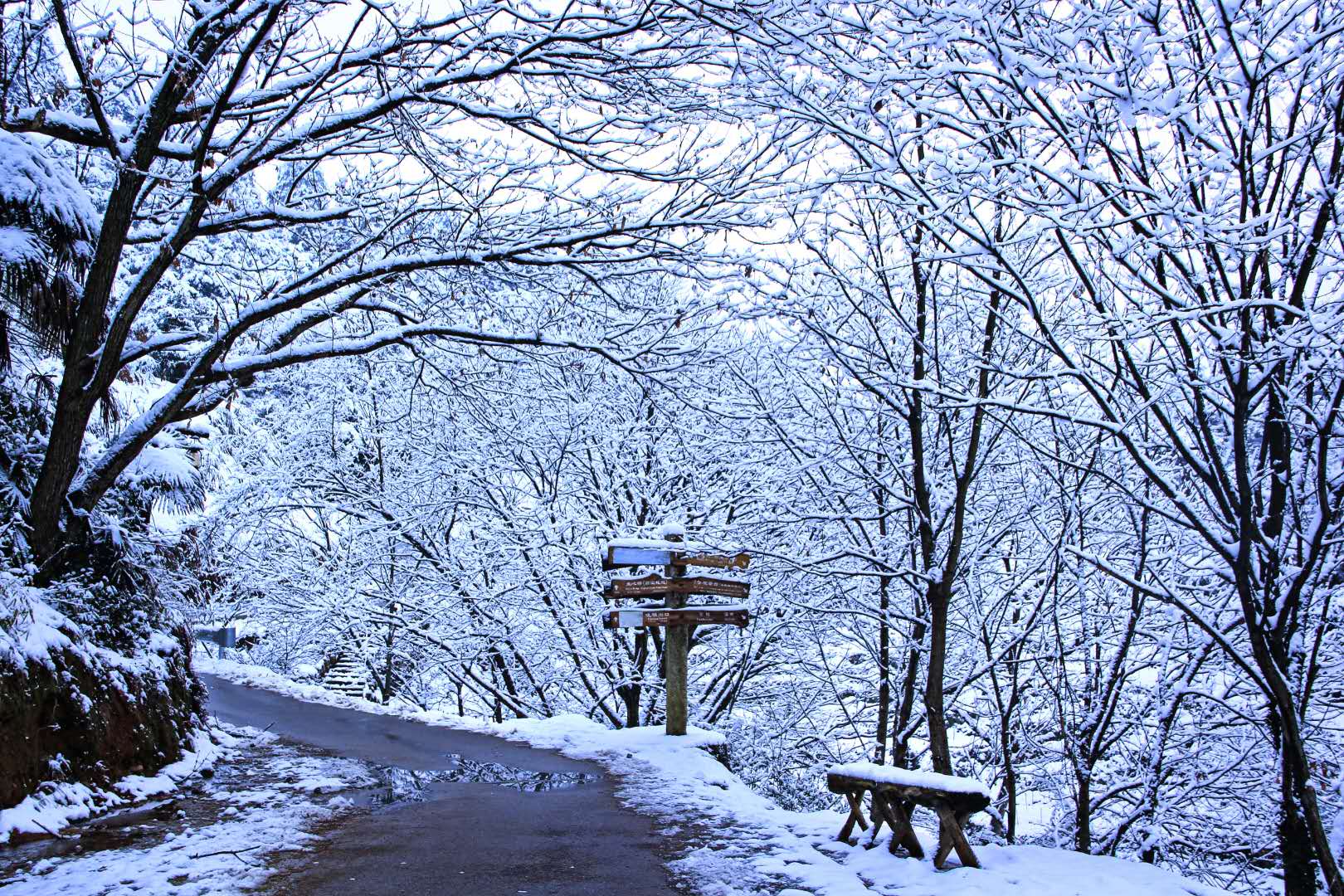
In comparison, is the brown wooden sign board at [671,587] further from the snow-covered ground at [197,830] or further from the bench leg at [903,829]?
the bench leg at [903,829]

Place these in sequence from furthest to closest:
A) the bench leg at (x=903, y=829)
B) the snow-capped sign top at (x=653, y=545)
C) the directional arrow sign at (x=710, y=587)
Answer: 1. the directional arrow sign at (x=710, y=587)
2. the snow-capped sign top at (x=653, y=545)
3. the bench leg at (x=903, y=829)

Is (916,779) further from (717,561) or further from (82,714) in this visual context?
(82,714)

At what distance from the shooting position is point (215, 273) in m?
10.1

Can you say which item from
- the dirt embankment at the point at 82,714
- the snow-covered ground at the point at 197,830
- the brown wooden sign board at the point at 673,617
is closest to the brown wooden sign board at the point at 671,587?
the brown wooden sign board at the point at 673,617

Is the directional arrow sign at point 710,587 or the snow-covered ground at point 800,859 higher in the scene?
the directional arrow sign at point 710,587

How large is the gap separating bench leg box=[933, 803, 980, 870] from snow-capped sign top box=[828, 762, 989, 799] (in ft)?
0.40

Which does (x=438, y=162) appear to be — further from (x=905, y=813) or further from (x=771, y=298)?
(x=905, y=813)

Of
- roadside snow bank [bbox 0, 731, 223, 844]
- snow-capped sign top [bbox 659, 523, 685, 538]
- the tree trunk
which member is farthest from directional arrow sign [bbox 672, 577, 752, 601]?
roadside snow bank [bbox 0, 731, 223, 844]

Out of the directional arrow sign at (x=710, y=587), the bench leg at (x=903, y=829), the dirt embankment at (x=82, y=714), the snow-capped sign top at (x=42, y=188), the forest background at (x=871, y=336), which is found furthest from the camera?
the directional arrow sign at (x=710, y=587)

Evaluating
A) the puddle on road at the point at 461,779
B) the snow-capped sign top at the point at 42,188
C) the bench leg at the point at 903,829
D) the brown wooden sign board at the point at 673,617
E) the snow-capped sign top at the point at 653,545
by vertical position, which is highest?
the snow-capped sign top at the point at 42,188

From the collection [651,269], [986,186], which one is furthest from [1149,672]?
[986,186]

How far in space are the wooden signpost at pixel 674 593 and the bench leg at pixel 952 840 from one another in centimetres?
501

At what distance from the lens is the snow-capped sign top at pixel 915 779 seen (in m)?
5.00

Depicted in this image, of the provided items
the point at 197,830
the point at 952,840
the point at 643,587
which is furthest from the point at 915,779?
the point at 643,587
